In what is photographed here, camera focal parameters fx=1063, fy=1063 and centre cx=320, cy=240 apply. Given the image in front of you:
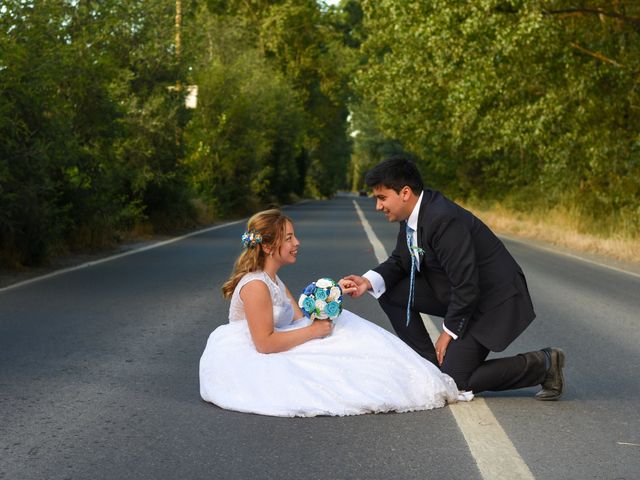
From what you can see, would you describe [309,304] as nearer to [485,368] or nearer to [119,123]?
[485,368]

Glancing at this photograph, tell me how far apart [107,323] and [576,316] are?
15.7ft

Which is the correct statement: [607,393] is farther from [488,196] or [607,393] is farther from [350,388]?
[488,196]

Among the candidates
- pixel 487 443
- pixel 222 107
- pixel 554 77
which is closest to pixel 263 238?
pixel 487 443

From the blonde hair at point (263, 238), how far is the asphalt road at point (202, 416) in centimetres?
86

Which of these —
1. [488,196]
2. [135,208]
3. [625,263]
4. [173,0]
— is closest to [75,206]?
[135,208]

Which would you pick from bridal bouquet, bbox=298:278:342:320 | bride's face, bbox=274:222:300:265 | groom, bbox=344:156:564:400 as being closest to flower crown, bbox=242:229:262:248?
bride's face, bbox=274:222:300:265

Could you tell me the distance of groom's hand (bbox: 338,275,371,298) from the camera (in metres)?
6.62

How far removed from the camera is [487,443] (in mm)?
5406

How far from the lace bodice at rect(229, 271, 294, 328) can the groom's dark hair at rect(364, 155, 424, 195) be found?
83 cm

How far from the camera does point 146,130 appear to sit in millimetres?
25672

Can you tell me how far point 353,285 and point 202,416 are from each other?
1.31 m

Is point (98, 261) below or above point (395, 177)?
below

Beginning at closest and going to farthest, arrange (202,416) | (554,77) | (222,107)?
(202,416) → (554,77) → (222,107)

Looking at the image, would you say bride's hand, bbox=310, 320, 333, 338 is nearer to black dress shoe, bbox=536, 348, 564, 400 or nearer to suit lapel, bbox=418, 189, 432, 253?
suit lapel, bbox=418, 189, 432, 253
